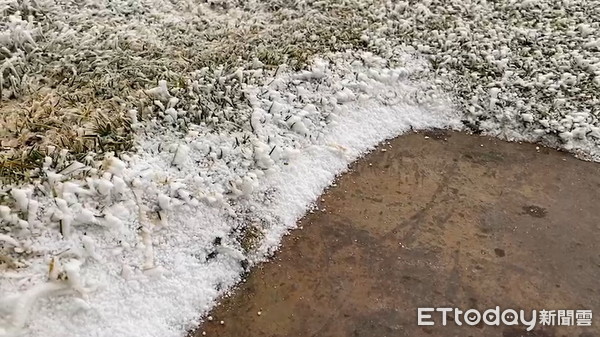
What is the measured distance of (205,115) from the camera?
3197 millimetres

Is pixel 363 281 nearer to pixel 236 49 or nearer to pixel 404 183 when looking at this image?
pixel 404 183

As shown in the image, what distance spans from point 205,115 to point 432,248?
51.9 inches

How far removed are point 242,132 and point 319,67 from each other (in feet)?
2.36

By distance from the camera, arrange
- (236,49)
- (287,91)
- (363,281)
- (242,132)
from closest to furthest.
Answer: (363,281), (242,132), (287,91), (236,49)

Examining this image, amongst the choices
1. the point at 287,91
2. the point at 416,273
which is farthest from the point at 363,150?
the point at 416,273

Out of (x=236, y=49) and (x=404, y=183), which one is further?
(x=236, y=49)

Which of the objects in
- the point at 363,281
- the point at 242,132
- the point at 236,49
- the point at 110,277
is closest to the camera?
the point at 110,277

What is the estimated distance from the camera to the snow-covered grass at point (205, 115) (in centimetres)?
248

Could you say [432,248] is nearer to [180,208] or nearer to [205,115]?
[180,208]

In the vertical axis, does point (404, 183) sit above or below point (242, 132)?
below

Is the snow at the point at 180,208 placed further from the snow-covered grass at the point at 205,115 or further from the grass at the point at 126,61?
the grass at the point at 126,61

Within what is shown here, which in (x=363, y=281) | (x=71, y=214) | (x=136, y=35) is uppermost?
(x=136, y=35)

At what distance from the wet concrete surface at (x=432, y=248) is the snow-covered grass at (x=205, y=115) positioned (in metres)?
0.15

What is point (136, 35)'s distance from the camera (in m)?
3.70
